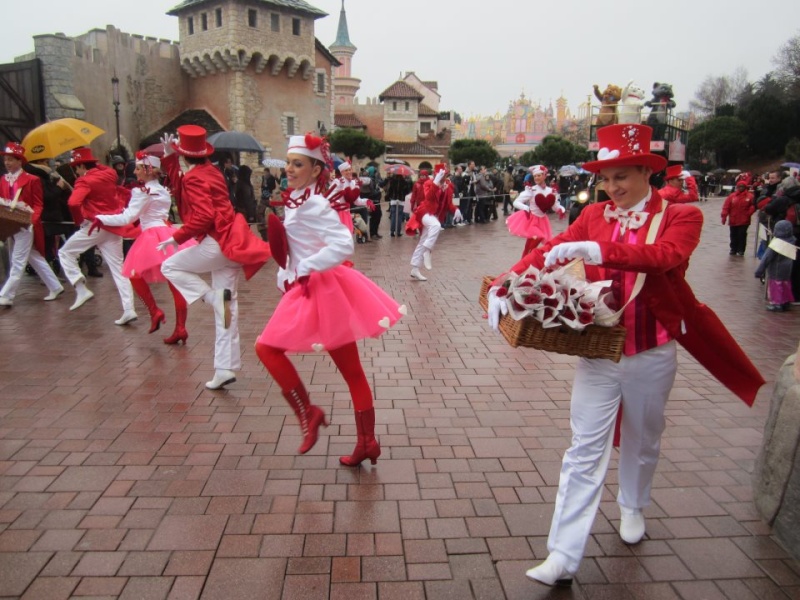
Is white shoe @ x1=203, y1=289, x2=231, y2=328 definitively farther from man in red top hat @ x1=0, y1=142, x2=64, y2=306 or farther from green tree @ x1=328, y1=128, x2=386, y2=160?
green tree @ x1=328, y1=128, x2=386, y2=160

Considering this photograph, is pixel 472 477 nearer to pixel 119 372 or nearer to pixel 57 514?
pixel 57 514

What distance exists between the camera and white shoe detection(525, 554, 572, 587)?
2.76m

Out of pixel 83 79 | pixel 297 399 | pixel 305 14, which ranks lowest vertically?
pixel 297 399

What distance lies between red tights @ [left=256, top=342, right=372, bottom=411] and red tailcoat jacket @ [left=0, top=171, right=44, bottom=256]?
6.41 m

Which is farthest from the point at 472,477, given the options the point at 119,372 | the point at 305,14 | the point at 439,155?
the point at 439,155

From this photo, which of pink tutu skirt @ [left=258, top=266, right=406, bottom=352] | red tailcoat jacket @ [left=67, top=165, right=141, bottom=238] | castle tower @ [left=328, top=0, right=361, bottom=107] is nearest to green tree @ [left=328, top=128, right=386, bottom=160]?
castle tower @ [left=328, top=0, right=361, bottom=107]

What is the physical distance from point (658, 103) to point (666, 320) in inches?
698

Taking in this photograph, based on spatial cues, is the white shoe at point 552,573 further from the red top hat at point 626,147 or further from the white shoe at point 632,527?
the red top hat at point 626,147

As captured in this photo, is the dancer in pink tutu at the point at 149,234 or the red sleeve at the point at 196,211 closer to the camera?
the red sleeve at the point at 196,211

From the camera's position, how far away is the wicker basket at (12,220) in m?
8.00

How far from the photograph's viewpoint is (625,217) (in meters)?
2.91

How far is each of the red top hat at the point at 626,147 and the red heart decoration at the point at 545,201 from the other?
6.87 m

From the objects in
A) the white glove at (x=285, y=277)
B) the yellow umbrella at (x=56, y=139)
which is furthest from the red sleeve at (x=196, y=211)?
the yellow umbrella at (x=56, y=139)

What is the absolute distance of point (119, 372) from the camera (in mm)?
5785
